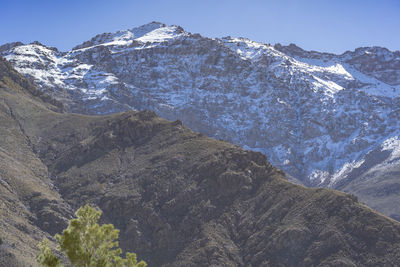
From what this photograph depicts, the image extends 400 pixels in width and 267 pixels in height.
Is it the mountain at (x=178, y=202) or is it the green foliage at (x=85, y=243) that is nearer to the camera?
the green foliage at (x=85, y=243)

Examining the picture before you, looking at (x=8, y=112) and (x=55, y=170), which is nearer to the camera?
(x=55, y=170)

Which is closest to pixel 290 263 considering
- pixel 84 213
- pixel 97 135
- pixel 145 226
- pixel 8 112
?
pixel 145 226

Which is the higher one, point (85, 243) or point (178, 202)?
point (85, 243)

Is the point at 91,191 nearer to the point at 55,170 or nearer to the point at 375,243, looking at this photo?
the point at 55,170

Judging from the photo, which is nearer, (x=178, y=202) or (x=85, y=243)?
(x=85, y=243)

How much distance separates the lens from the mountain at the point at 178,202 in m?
81.3

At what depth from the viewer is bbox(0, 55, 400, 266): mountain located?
3200 inches

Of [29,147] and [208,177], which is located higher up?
[29,147]

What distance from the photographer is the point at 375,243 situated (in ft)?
260

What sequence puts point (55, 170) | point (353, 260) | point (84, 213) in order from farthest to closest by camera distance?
point (55, 170) < point (353, 260) < point (84, 213)

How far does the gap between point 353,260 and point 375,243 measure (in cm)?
437

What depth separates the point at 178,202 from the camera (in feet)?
327

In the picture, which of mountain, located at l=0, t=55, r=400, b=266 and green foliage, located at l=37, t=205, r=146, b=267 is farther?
mountain, located at l=0, t=55, r=400, b=266

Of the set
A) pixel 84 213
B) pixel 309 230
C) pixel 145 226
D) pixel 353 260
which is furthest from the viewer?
pixel 145 226
